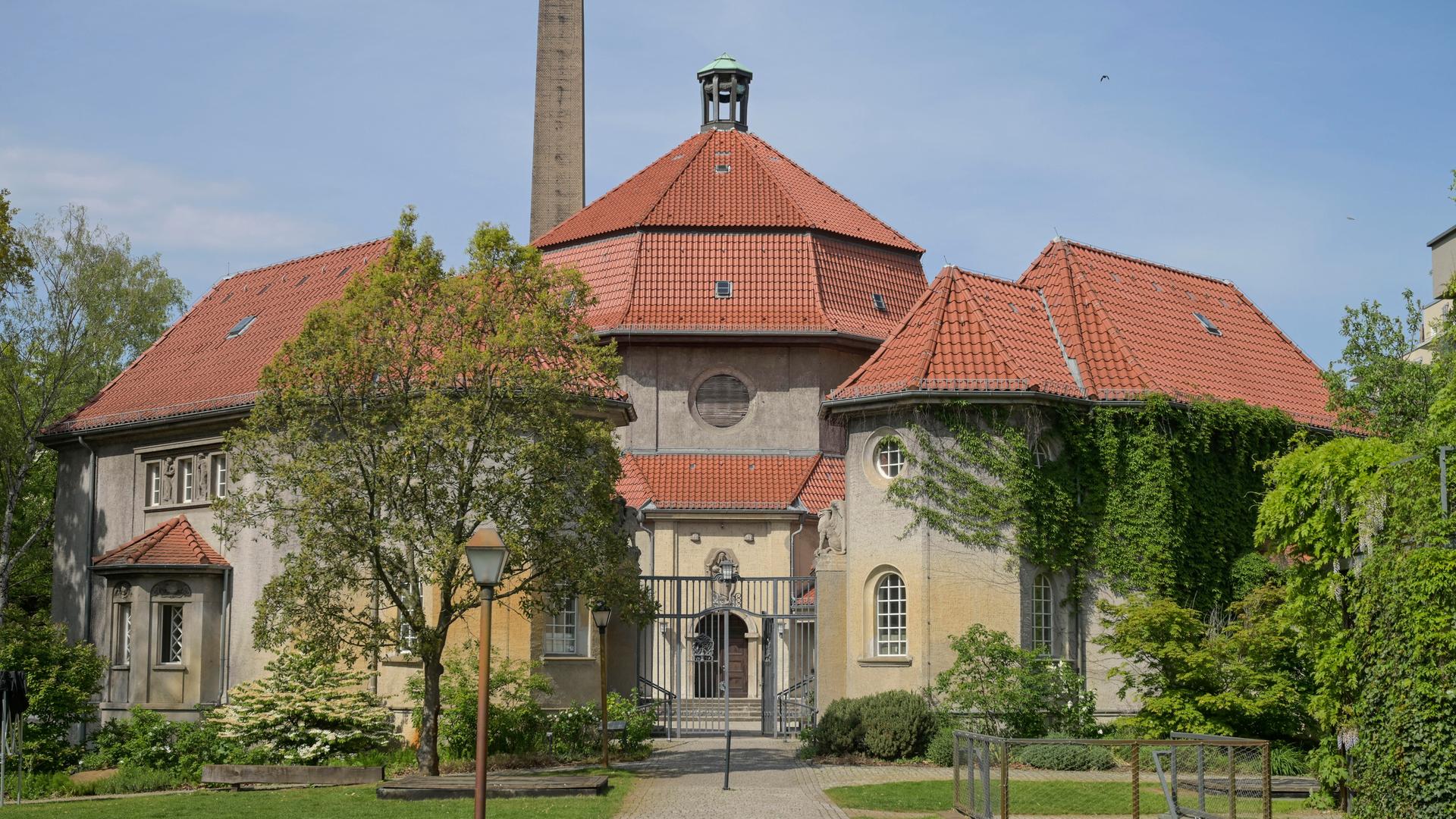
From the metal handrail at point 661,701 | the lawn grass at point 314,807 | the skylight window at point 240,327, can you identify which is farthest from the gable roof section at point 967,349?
the skylight window at point 240,327

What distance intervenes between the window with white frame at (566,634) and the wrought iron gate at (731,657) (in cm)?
217

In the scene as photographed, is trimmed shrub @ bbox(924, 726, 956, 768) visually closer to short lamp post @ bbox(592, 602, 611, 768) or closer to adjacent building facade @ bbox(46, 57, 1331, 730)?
adjacent building facade @ bbox(46, 57, 1331, 730)

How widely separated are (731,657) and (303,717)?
15900 mm

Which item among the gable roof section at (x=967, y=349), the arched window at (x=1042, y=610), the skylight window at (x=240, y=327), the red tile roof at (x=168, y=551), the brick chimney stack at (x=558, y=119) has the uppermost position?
the brick chimney stack at (x=558, y=119)

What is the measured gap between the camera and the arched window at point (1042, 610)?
95.5 feet

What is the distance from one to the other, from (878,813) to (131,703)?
18.7m

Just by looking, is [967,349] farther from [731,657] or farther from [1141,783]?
[731,657]

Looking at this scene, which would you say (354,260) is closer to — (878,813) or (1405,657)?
(878,813)

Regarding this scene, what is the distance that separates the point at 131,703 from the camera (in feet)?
109

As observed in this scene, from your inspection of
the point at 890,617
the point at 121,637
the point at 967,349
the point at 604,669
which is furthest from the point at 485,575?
the point at 121,637

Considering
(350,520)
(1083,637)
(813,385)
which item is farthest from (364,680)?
(813,385)

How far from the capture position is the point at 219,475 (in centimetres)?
3509

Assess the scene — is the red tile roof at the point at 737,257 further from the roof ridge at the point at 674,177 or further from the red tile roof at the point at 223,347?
the red tile roof at the point at 223,347

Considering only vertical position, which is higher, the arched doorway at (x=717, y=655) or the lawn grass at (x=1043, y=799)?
the arched doorway at (x=717, y=655)
